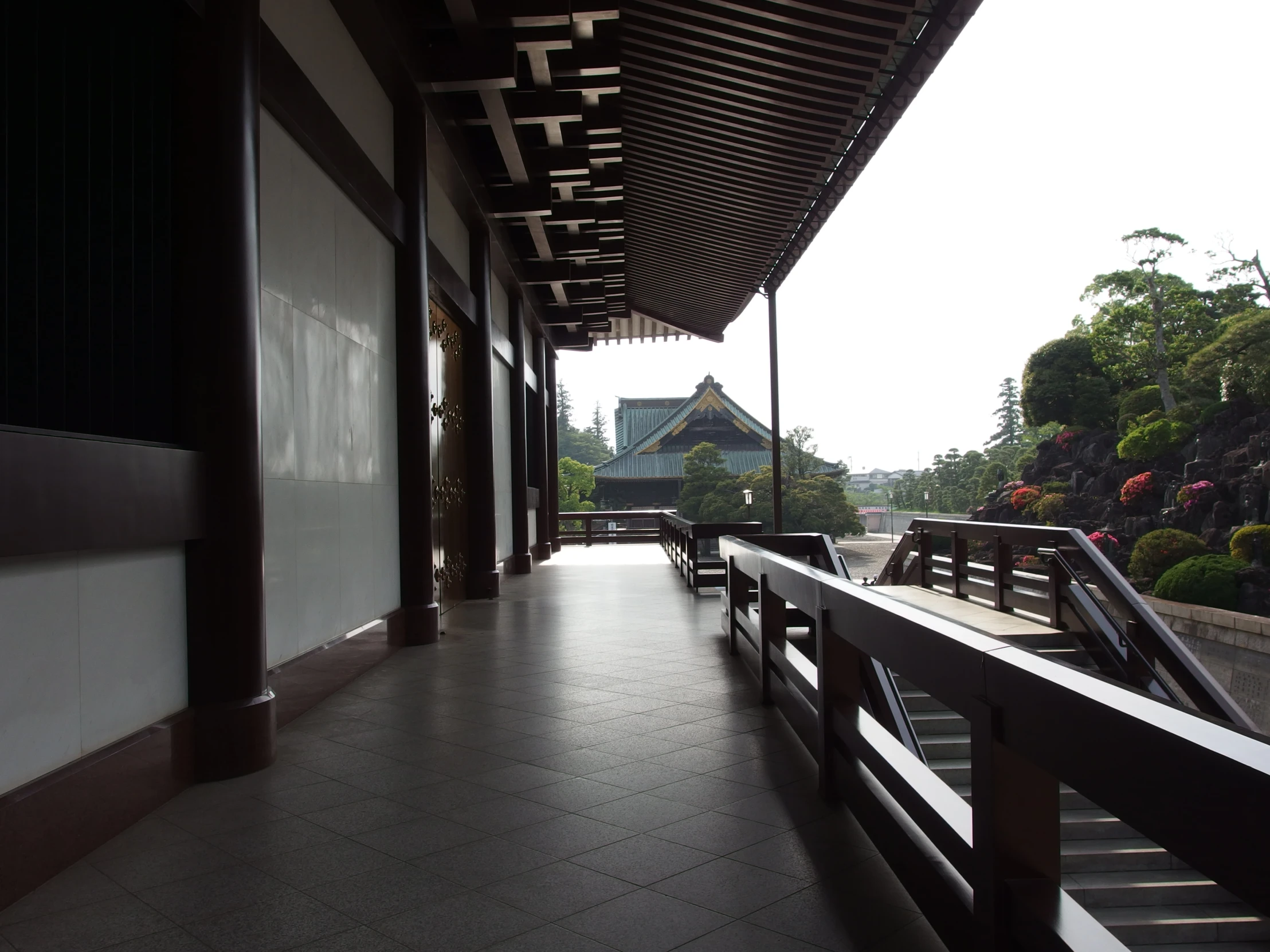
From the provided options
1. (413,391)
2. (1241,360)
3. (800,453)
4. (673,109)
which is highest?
(673,109)

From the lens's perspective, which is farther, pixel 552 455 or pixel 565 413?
pixel 565 413

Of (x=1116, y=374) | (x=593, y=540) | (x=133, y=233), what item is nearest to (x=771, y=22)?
(x=133, y=233)

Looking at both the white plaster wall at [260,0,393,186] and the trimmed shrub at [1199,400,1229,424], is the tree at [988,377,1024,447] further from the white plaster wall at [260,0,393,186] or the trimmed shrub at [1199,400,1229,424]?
the white plaster wall at [260,0,393,186]

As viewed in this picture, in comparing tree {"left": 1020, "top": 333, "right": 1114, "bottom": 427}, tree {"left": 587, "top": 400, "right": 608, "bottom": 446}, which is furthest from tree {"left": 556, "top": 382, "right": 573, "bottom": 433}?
tree {"left": 1020, "top": 333, "right": 1114, "bottom": 427}

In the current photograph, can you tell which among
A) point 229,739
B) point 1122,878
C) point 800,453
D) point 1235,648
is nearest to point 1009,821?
point 229,739

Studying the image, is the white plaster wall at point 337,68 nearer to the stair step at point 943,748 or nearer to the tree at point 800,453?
the stair step at point 943,748

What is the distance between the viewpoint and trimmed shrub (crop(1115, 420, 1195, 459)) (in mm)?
17906

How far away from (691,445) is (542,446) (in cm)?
1749

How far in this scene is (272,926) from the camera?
1.92 m

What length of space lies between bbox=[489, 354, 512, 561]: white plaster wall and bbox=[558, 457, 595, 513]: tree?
1760 cm

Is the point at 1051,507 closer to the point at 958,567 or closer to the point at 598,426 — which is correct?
the point at 958,567

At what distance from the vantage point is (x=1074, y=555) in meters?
5.38

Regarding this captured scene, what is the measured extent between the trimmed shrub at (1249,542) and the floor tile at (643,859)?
13.7 m

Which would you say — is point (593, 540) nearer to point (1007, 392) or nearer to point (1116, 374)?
point (1116, 374)
